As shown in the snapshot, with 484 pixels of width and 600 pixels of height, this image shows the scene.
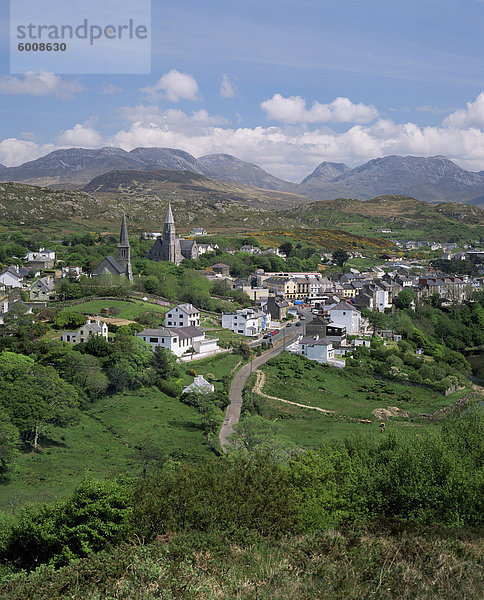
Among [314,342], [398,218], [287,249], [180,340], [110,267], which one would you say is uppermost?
[398,218]

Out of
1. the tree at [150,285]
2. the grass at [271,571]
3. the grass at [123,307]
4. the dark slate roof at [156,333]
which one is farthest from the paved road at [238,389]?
the tree at [150,285]

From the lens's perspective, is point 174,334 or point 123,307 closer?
point 174,334

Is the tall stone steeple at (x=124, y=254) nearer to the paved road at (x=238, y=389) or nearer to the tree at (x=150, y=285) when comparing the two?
the tree at (x=150, y=285)

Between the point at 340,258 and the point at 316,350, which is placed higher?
the point at 340,258

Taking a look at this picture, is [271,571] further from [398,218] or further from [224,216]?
[398,218]

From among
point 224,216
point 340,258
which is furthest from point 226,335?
point 224,216

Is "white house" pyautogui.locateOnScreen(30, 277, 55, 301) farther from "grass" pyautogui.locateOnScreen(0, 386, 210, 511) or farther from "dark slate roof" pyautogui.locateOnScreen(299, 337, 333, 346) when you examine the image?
"dark slate roof" pyautogui.locateOnScreen(299, 337, 333, 346)
